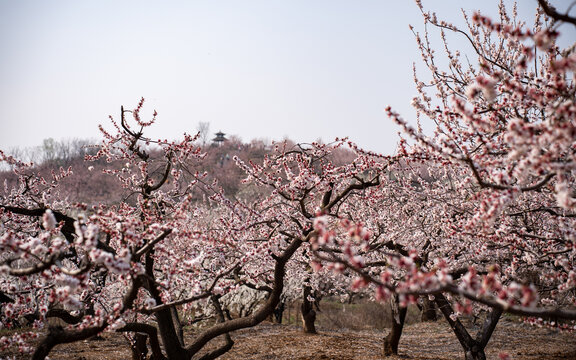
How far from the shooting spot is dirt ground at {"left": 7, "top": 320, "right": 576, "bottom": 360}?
31.9 feet

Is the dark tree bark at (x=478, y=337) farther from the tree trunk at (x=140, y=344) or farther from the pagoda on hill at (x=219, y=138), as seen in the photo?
the pagoda on hill at (x=219, y=138)

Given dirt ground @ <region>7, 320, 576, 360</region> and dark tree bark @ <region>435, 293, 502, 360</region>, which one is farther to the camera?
dirt ground @ <region>7, 320, 576, 360</region>

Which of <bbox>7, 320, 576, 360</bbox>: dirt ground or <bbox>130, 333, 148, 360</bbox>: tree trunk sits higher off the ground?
<bbox>130, 333, 148, 360</bbox>: tree trunk

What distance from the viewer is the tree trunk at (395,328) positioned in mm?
9336

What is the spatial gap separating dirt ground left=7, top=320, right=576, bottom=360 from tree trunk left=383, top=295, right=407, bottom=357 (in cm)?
27

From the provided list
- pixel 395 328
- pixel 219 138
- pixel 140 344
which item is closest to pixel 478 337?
pixel 395 328

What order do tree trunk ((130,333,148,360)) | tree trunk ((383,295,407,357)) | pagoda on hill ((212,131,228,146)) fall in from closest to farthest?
tree trunk ((130,333,148,360))
tree trunk ((383,295,407,357))
pagoda on hill ((212,131,228,146))

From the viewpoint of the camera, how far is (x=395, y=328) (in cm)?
958

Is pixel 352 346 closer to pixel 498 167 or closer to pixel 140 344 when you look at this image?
pixel 140 344

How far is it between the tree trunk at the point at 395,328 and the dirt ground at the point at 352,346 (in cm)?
27

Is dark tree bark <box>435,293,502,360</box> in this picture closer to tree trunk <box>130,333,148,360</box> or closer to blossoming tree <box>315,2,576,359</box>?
blossoming tree <box>315,2,576,359</box>

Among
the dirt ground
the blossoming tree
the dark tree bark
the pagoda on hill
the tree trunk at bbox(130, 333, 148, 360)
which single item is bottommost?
the dirt ground

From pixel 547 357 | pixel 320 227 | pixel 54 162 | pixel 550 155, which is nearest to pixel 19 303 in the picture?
pixel 320 227

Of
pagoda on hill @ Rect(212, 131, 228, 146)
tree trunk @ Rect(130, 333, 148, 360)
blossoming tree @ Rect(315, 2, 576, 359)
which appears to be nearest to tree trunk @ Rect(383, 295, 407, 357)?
blossoming tree @ Rect(315, 2, 576, 359)
